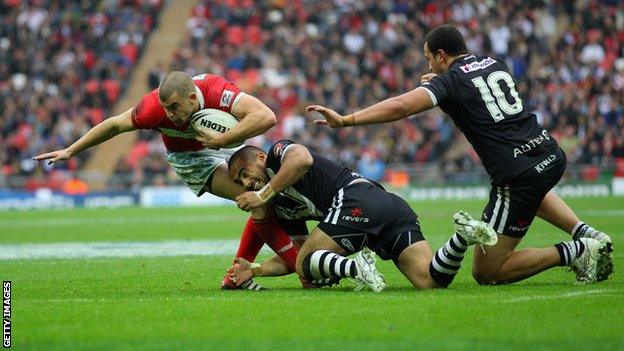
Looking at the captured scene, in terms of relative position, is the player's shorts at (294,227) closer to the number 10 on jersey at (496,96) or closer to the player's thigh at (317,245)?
the player's thigh at (317,245)

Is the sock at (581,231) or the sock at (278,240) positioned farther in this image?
the sock at (278,240)

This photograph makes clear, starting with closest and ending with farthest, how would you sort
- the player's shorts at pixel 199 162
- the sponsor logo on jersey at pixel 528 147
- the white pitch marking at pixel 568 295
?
1. the white pitch marking at pixel 568 295
2. the sponsor logo on jersey at pixel 528 147
3. the player's shorts at pixel 199 162

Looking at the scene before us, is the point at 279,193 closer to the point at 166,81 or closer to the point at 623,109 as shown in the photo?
the point at 166,81

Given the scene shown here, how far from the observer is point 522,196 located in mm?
9383

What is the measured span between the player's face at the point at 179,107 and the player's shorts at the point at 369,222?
155 centimetres

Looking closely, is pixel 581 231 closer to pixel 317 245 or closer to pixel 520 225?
pixel 520 225

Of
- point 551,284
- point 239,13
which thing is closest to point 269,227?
point 551,284

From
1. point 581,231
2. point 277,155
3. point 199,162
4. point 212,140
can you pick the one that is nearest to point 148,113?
point 212,140

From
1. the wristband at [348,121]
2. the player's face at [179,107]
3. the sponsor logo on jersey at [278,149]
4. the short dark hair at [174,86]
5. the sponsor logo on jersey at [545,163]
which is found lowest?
the sponsor logo on jersey at [545,163]

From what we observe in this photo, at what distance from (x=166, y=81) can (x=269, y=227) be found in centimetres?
181

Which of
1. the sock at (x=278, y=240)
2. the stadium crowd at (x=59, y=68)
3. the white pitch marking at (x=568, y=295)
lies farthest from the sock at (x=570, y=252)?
the stadium crowd at (x=59, y=68)

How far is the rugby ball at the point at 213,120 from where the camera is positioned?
9672 mm

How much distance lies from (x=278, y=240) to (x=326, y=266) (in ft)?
3.89

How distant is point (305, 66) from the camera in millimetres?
34438
